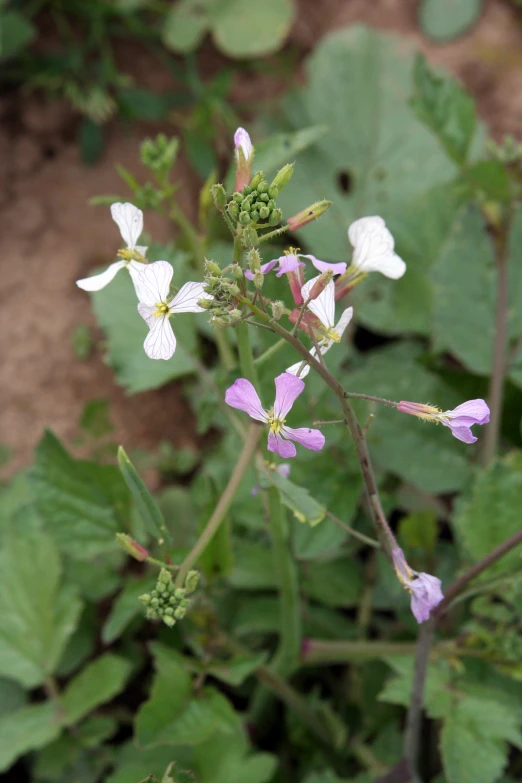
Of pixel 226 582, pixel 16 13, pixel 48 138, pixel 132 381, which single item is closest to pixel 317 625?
pixel 226 582

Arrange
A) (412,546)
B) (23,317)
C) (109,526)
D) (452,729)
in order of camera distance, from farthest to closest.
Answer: (23,317), (412,546), (109,526), (452,729)

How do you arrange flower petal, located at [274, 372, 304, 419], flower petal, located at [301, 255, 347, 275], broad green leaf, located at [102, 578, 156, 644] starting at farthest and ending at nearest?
broad green leaf, located at [102, 578, 156, 644]
flower petal, located at [301, 255, 347, 275]
flower petal, located at [274, 372, 304, 419]

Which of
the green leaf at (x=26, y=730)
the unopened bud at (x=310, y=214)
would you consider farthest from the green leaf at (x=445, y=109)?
the green leaf at (x=26, y=730)

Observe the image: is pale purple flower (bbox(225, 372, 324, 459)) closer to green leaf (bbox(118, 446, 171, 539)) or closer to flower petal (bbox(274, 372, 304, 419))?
flower petal (bbox(274, 372, 304, 419))

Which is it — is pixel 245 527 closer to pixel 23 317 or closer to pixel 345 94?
pixel 23 317

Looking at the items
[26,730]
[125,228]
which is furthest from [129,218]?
[26,730]

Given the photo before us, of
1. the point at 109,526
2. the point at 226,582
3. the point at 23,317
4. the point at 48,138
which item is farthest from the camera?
the point at 48,138

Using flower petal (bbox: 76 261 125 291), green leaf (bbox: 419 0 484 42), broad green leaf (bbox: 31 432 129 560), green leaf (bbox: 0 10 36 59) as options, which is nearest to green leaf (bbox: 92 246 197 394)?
broad green leaf (bbox: 31 432 129 560)
